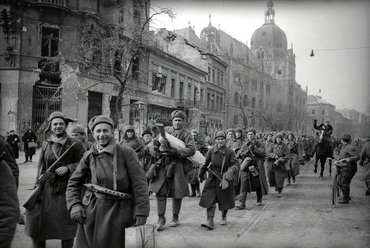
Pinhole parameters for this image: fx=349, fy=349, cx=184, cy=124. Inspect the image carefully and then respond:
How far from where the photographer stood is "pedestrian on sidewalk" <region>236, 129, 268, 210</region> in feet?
29.6

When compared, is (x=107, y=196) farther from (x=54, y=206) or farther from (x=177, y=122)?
(x=177, y=122)

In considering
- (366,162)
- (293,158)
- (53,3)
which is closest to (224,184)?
(366,162)

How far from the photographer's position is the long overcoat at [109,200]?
361cm

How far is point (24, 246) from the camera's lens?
17.7ft

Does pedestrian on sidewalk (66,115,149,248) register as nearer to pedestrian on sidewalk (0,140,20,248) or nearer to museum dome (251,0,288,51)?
pedestrian on sidewalk (0,140,20,248)

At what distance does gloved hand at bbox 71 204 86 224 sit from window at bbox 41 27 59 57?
2027 centimetres

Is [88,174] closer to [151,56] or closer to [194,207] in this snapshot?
[194,207]

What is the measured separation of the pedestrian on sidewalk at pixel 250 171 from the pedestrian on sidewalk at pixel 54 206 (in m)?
5.32

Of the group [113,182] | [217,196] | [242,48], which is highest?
[242,48]

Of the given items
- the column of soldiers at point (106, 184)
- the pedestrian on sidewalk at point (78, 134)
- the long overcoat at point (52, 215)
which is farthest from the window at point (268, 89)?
the long overcoat at point (52, 215)

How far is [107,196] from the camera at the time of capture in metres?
3.65

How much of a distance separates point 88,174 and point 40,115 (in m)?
18.8

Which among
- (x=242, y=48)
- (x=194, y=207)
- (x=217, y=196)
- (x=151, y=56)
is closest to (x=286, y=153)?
(x=194, y=207)

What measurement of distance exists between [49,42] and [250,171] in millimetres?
17696
